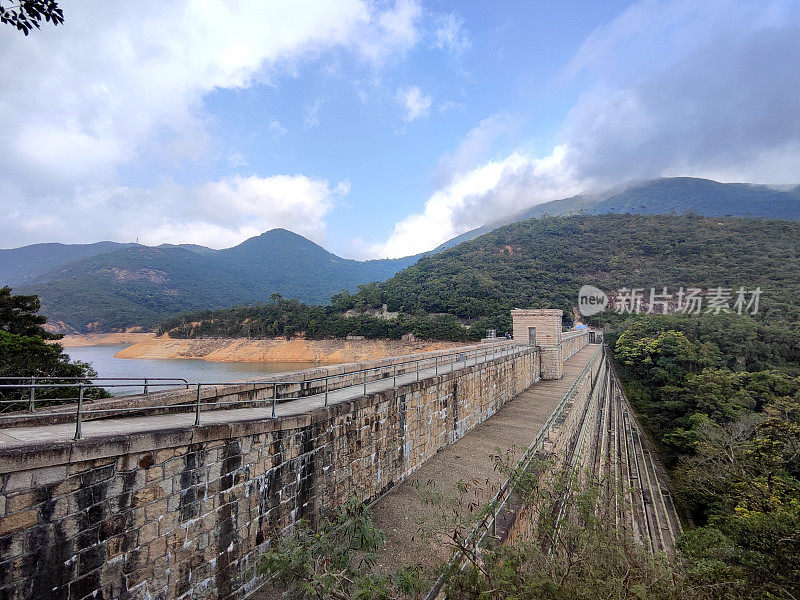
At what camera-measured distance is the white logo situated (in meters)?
58.5

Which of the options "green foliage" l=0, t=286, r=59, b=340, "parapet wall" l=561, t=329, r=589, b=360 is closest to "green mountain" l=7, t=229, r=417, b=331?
"green foliage" l=0, t=286, r=59, b=340

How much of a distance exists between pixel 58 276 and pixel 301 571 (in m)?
162

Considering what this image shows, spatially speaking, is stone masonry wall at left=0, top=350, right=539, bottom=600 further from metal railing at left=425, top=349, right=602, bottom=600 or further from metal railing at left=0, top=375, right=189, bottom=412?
metal railing at left=425, top=349, right=602, bottom=600

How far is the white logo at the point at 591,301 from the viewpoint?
58.5 meters

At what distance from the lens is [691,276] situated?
58.8m

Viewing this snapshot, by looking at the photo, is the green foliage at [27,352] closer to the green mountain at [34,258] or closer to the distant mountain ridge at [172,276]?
the distant mountain ridge at [172,276]

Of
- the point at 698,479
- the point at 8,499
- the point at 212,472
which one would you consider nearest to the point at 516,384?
the point at 698,479

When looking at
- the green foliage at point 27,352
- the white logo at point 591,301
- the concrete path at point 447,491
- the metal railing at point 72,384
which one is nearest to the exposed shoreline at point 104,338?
the green foliage at point 27,352

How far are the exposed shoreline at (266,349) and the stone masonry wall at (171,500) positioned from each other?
42568 mm

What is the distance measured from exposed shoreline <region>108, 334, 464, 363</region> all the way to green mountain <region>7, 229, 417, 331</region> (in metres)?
31.3

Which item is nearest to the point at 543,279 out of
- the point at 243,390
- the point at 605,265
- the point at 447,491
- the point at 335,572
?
the point at 605,265

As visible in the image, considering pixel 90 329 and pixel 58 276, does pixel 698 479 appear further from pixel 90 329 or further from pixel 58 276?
pixel 58 276

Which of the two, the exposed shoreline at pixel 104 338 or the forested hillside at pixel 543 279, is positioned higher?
the forested hillside at pixel 543 279

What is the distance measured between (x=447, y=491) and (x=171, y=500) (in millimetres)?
4188
